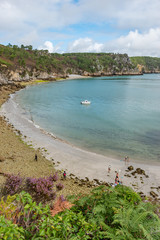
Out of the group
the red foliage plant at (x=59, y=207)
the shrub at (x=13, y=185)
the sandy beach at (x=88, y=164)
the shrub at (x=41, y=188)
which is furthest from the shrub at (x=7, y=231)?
the sandy beach at (x=88, y=164)

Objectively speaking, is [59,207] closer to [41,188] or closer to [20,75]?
[41,188]

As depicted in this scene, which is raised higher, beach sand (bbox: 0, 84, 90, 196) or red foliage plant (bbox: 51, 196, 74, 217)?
red foliage plant (bbox: 51, 196, 74, 217)

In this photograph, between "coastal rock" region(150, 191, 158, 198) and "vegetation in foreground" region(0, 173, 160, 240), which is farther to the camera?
"coastal rock" region(150, 191, 158, 198)

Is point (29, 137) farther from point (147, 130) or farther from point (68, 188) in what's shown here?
point (147, 130)

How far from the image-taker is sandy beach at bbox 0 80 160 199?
19.7 meters

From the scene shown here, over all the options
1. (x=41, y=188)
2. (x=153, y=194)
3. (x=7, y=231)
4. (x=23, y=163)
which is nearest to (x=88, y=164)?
(x=23, y=163)

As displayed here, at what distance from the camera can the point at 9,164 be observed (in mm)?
19344

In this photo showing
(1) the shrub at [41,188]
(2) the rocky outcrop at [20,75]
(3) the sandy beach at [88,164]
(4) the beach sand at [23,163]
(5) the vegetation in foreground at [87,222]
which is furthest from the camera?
(2) the rocky outcrop at [20,75]

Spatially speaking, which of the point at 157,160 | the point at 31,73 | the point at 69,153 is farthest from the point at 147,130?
the point at 31,73

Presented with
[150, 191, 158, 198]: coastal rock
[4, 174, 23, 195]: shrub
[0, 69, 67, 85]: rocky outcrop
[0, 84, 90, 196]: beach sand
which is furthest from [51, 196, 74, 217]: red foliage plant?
[0, 69, 67, 85]: rocky outcrop

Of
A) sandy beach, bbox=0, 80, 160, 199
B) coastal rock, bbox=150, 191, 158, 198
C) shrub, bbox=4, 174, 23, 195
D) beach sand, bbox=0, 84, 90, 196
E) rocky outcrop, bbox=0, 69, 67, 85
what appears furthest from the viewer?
rocky outcrop, bbox=0, 69, 67, 85

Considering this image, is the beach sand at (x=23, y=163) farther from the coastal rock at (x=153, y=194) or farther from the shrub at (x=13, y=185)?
the coastal rock at (x=153, y=194)

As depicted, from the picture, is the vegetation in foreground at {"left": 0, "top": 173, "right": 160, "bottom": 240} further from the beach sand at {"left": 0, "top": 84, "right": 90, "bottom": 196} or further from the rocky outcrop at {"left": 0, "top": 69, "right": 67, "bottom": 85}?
the rocky outcrop at {"left": 0, "top": 69, "right": 67, "bottom": 85}

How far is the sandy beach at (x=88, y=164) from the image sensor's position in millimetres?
19734
